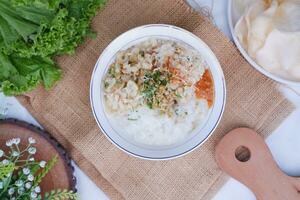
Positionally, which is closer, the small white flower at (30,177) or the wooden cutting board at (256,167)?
the small white flower at (30,177)

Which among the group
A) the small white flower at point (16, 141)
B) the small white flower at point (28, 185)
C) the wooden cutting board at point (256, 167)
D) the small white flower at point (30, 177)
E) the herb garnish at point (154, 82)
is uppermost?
the herb garnish at point (154, 82)

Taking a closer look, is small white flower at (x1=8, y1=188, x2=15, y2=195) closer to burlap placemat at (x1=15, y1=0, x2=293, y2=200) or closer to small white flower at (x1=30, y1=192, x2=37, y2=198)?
small white flower at (x1=30, y1=192, x2=37, y2=198)

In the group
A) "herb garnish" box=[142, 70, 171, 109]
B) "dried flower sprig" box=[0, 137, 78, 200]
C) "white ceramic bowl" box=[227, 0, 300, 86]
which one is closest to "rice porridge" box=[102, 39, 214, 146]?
"herb garnish" box=[142, 70, 171, 109]

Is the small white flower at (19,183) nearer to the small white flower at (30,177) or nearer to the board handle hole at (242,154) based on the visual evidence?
the small white flower at (30,177)

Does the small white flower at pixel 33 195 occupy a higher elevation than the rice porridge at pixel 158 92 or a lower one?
lower

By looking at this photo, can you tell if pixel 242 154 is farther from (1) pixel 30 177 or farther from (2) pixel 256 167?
(1) pixel 30 177

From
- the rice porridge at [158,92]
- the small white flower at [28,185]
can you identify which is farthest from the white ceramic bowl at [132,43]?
the small white flower at [28,185]

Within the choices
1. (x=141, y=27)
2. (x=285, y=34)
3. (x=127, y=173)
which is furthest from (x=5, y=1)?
(x=285, y=34)
